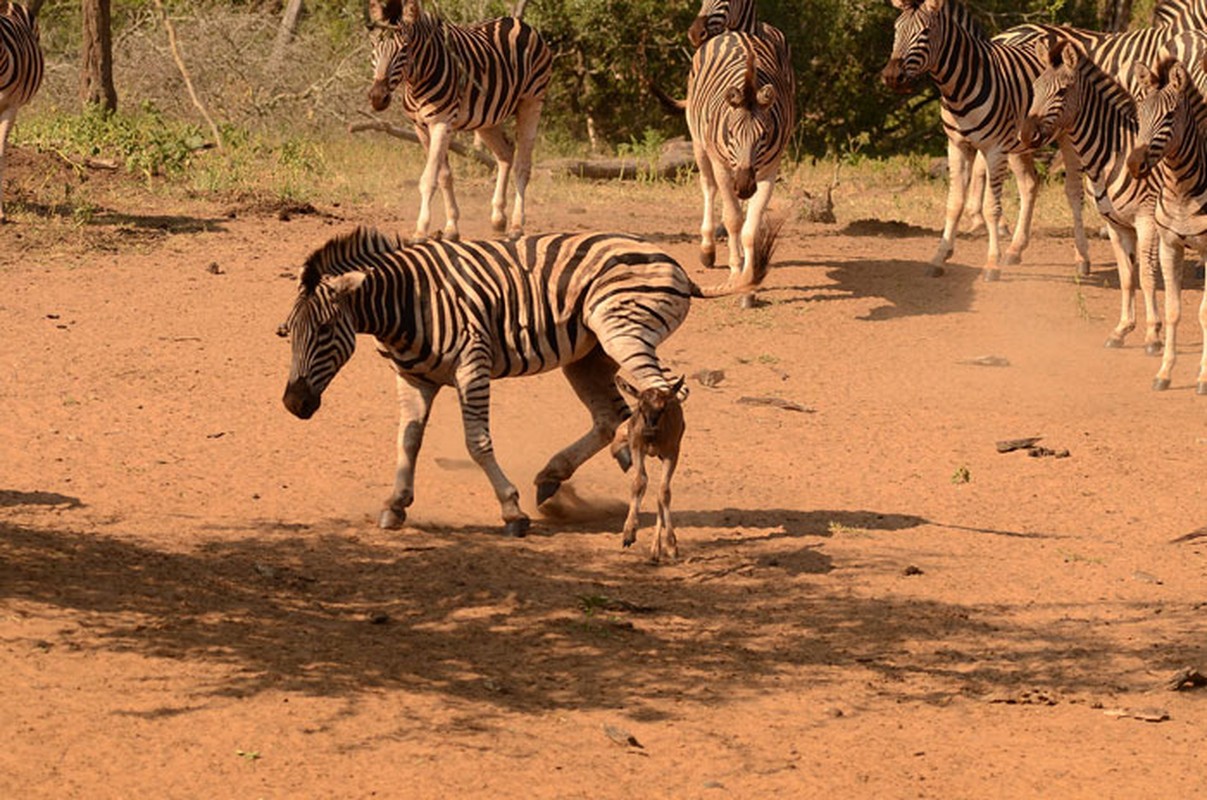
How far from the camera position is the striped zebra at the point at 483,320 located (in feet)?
31.2

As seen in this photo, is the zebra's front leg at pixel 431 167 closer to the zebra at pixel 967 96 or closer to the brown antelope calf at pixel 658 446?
the zebra at pixel 967 96

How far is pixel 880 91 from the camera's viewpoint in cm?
2398

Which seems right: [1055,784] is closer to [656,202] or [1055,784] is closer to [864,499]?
[864,499]

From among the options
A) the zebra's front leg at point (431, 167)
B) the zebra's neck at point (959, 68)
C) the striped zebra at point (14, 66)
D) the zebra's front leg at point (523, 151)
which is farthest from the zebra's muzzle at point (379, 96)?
the zebra's neck at point (959, 68)

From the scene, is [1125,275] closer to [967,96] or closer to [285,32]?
[967,96]

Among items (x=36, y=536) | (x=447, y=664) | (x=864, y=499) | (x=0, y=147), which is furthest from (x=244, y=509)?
(x=0, y=147)

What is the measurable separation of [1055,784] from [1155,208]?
7573mm

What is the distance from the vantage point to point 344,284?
9453mm

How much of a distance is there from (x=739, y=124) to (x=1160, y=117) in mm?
3472

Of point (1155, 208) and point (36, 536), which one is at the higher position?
point (1155, 208)

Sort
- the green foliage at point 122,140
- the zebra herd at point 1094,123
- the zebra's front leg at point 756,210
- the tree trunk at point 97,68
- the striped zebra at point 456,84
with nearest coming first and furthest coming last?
the zebra herd at point 1094,123, the zebra's front leg at point 756,210, the striped zebra at point 456,84, the green foliage at point 122,140, the tree trunk at point 97,68

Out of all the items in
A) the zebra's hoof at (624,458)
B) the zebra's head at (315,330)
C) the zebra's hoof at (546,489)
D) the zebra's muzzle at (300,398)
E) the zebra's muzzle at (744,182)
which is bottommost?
the zebra's hoof at (546,489)

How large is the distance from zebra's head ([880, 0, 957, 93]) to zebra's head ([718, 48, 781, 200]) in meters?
1.52

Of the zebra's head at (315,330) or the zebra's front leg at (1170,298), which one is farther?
the zebra's front leg at (1170,298)
